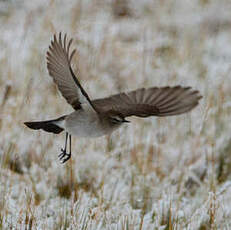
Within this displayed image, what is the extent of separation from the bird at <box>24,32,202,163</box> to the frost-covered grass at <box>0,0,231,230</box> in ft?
0.79

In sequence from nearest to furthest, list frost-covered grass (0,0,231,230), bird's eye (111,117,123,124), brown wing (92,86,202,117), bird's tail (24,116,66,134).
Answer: brown wing (92,86,202,117) < bird's eye (111,117,123,124) < bird's tail (24,116,66,134) < frost-covered grass (0,0,231,230)

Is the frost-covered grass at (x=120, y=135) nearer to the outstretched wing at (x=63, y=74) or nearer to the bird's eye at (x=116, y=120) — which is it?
A: the outstretched wing at (x=63, y=74)

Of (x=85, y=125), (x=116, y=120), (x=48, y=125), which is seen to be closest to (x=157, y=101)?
(x=116, y=120)

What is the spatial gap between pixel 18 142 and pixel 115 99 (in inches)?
43.7

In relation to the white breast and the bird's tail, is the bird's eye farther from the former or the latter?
the bird's tail

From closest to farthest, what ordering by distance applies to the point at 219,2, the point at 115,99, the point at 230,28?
the point at 115,99 < the point at 230,28 < the point at 219,2

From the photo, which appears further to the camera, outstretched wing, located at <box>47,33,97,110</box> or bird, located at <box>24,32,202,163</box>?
outstretched wing, located at <box>47,33,97,110</box>

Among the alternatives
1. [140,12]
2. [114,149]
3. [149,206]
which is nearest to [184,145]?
[114,149]

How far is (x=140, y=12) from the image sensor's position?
5125 millimetres

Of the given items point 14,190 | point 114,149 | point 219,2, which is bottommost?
point 14,190

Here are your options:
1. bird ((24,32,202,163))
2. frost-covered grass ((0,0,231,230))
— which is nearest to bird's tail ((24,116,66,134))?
bird ((24,32,202,163))

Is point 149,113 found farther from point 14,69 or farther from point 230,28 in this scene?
point 230,28

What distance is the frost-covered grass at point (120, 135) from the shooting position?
2021 millimetres

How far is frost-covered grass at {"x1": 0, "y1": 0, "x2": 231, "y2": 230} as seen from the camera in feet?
6.63
